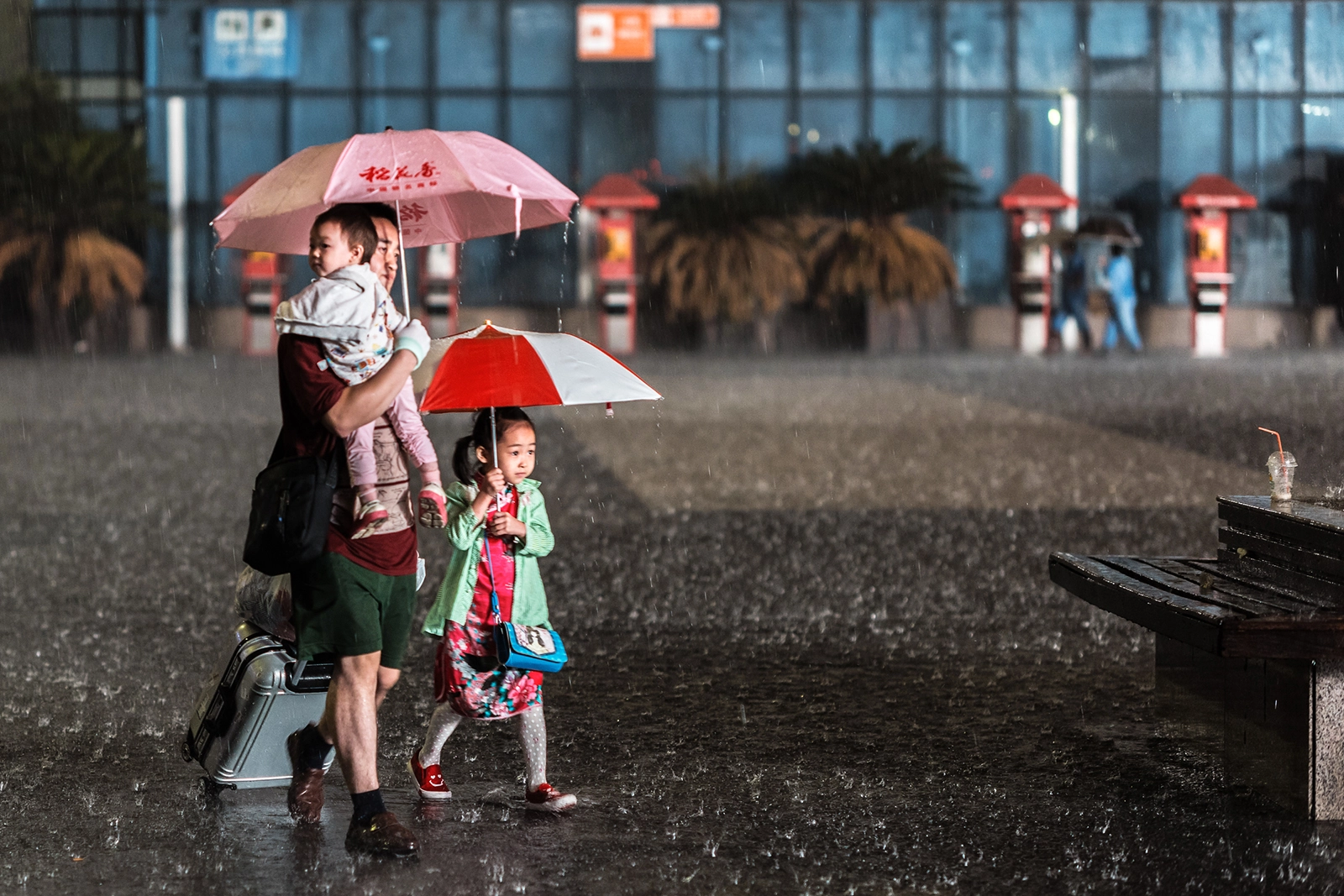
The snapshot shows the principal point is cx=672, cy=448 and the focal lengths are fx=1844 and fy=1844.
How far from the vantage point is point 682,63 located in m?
34.8

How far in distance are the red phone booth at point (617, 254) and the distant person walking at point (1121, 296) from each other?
25.3 feet

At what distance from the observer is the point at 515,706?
15.8ft

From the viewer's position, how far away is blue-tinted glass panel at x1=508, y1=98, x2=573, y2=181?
34.8 m

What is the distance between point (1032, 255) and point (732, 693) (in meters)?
27.2

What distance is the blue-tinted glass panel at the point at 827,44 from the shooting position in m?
34.9

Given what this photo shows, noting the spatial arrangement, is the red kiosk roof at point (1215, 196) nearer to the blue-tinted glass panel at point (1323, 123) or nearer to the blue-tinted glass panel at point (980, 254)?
the blue-tinted glass panel at point (1323, 123)

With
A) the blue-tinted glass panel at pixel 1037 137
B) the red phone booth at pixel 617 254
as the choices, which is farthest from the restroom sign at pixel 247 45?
the blue-tinted glass panel at pixel 1037 137

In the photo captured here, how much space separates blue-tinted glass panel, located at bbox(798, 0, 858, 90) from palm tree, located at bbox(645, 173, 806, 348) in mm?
4577

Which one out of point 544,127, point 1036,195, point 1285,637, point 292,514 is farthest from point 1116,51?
point 292,514

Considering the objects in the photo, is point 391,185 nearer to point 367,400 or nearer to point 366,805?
point 367,400

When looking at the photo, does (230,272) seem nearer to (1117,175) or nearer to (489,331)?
(1117,175)

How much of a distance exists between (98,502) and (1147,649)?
23.0 ft

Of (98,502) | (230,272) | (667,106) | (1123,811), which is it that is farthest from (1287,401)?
(230,272)

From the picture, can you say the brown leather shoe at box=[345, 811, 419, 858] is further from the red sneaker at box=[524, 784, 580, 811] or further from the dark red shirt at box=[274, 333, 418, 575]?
the dark red shirt at box=[274, 333, 418, 575]
